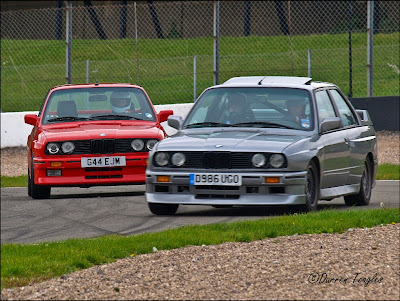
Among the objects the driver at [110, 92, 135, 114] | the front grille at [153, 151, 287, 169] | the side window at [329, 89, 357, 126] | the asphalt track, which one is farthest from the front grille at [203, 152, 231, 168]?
the driver at [110, 92, 135, 114]

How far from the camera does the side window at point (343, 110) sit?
39.2 ft

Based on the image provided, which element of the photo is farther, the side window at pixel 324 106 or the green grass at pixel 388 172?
the green grass at pixel 388 172

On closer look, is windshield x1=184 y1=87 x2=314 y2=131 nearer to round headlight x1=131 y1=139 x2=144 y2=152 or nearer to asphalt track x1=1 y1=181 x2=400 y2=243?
asphalt track x1=1 y1=181 x2=400 y2=243

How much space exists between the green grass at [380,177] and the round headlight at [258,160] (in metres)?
6.03

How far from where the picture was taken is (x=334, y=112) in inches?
464

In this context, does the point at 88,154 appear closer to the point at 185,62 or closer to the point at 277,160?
the point at 277,160

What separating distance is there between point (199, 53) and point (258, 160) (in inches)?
Answer: 853

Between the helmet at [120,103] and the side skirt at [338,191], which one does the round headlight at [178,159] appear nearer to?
the side skirt at [338,191]

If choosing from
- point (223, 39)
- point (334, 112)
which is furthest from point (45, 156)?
point (223, 39)

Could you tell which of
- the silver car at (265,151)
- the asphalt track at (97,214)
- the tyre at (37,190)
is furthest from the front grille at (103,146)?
the silver car at (265,151)

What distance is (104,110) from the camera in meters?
13.8

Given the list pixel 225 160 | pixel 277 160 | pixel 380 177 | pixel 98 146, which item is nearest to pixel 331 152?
pixel 277 160

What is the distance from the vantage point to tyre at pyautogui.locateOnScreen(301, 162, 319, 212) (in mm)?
10312

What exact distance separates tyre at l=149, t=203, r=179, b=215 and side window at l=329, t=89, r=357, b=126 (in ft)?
7.63
